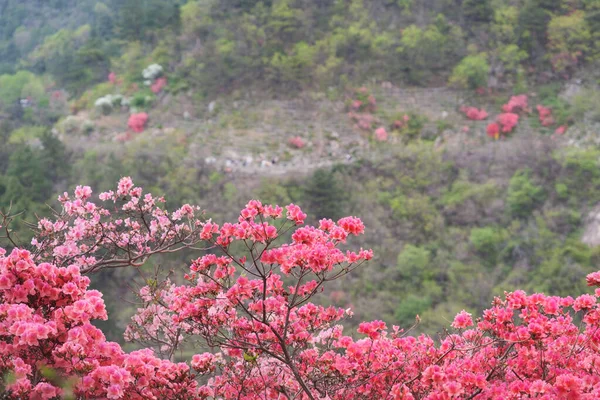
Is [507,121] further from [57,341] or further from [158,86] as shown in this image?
[57,341]

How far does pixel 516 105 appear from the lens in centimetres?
1811

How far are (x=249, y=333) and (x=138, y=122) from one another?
1640 centimetres

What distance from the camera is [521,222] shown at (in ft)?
47.6

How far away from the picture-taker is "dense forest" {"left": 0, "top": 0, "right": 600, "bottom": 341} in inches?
551

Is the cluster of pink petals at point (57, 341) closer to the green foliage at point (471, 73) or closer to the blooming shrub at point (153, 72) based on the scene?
the green foliage at point (471, 73)

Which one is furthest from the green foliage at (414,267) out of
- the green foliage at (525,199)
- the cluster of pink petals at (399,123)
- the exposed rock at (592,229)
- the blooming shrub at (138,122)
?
the blooming shrub at (138,122)

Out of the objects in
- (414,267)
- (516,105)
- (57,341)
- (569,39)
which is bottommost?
(414,267)

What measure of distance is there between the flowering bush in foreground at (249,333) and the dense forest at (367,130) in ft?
28.9

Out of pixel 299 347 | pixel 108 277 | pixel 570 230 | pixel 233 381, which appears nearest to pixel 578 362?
pixel 299 347

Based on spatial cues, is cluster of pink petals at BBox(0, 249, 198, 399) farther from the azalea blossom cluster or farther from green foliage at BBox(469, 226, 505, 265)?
the azalea blossom cluster

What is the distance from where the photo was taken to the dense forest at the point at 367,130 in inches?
551

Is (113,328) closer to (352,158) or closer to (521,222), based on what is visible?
(352,158)

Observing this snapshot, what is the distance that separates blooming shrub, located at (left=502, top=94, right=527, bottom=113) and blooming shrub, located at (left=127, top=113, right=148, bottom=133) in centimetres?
967

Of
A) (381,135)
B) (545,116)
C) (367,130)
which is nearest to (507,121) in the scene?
(545,116)
